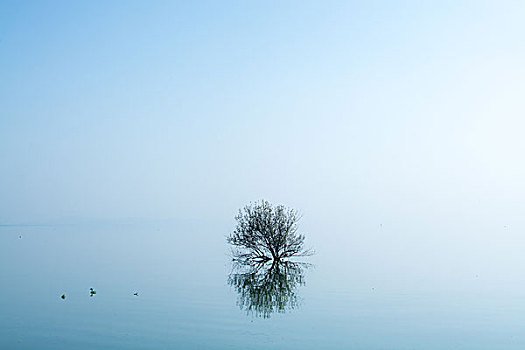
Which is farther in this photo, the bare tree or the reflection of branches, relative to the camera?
the bare tree

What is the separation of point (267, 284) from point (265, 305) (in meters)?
12.4

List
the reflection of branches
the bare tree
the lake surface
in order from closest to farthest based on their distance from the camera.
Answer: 1. the lake surface
2. the reflection of branches
3. the bare tree

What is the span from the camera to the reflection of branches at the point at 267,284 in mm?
50656

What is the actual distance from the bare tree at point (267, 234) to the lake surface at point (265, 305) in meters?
4.71

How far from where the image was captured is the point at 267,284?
6341 cm

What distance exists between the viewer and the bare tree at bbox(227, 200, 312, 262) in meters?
79.4

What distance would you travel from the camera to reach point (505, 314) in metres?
47.3

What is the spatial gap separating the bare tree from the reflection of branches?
5.53ft

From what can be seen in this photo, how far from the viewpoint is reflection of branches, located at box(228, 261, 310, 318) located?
1994 inches

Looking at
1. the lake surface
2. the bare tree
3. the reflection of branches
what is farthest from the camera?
the bare tree

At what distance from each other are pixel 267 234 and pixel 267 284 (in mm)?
17284

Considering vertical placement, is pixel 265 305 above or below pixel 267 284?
below

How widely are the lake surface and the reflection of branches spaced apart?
0.14 meters

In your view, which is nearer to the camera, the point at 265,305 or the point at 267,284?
the point at 265,305
